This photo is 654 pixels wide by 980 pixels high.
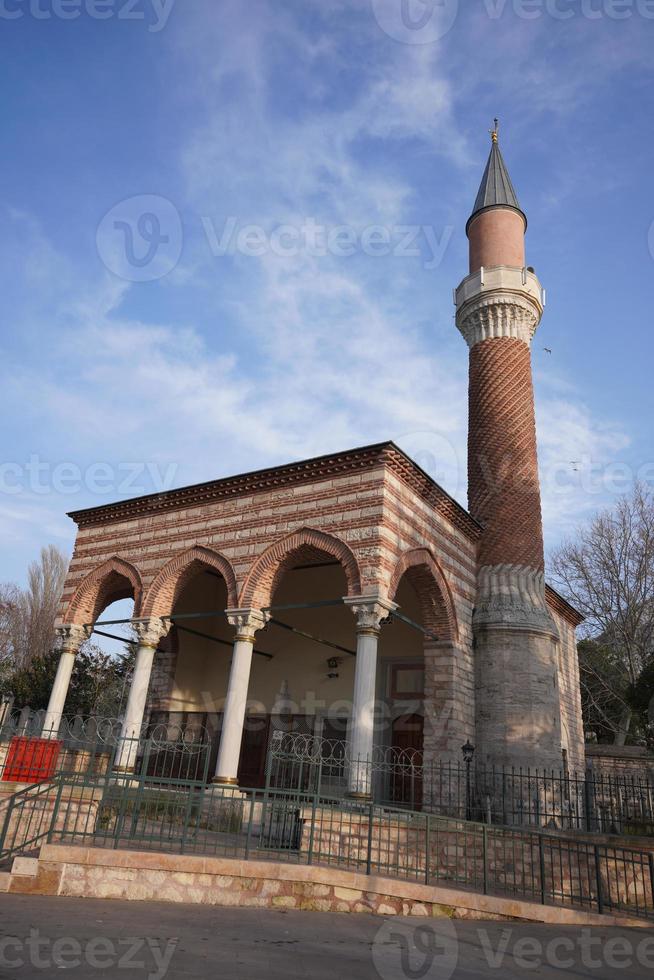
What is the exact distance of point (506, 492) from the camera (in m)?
15.0

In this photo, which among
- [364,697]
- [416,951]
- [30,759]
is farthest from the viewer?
[30,759]

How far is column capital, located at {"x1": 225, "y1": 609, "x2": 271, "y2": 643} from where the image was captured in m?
12.4

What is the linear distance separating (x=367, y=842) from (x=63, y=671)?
27.8 ft

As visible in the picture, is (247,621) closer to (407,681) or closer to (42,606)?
(407,681)

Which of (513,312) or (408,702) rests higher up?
(513,312)

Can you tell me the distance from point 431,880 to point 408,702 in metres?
5.72

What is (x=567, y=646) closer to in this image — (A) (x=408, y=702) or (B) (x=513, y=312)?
(A) (x=408, y=702)

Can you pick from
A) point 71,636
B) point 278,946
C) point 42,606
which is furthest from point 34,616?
point 278,946

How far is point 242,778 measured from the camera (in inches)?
610

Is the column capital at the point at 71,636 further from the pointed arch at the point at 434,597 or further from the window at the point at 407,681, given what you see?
the pointed arch at the point at 434,597

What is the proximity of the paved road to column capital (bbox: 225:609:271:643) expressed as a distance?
5886 millimetres

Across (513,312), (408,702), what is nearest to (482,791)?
(408,702)
